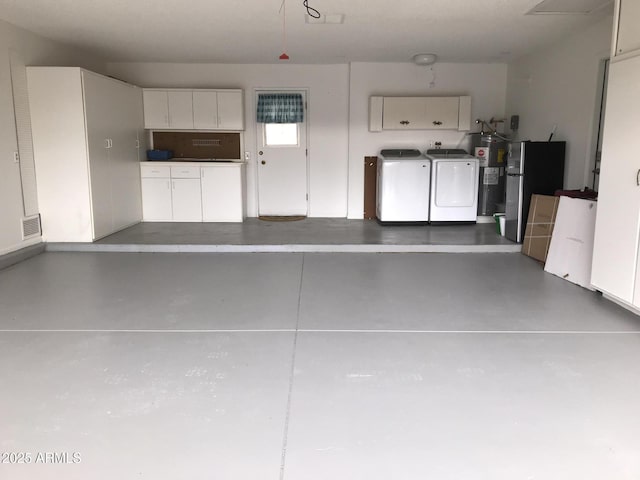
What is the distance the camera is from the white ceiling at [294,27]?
4.60 metres

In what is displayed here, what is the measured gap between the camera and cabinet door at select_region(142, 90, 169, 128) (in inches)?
300

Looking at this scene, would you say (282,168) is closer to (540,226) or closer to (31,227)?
(31,227)

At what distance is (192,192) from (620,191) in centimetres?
570

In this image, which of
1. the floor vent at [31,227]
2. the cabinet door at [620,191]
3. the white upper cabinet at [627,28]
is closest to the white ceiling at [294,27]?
the white upper cabinet at [627,28]

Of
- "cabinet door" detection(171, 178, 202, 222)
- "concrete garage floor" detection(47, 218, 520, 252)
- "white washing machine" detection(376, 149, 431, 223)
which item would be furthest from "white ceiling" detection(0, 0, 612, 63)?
"concrete garage floor" detection(47, 218, 520, 252)

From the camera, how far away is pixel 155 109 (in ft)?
25.2

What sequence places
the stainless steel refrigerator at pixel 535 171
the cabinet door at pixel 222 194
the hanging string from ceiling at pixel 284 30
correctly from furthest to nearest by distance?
the cabinet door at pixel 222 194
the stainless steel refrigerator at pixel 535 171
the hanging string from ceiling at pixel 284 30

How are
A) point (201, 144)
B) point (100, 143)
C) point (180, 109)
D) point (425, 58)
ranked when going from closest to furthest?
1. point (100, 143)
2. point (425, 58)
3. point (180, 109)
4. point (201, 144)

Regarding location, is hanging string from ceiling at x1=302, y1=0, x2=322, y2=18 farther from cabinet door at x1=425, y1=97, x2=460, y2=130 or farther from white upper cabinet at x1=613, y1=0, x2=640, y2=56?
cabinet door at x1=425, y1=97, x2=460, y2=130

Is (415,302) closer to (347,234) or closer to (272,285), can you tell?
(272,285)

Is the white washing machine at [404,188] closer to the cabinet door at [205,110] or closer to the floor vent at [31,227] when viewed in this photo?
the cabinet door at [205,110]

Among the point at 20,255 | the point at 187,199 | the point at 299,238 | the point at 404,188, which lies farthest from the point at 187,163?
the point at 404,188

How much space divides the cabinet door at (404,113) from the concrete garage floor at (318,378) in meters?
3.55

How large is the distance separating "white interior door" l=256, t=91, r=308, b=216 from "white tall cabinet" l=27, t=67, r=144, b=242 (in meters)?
2.38
